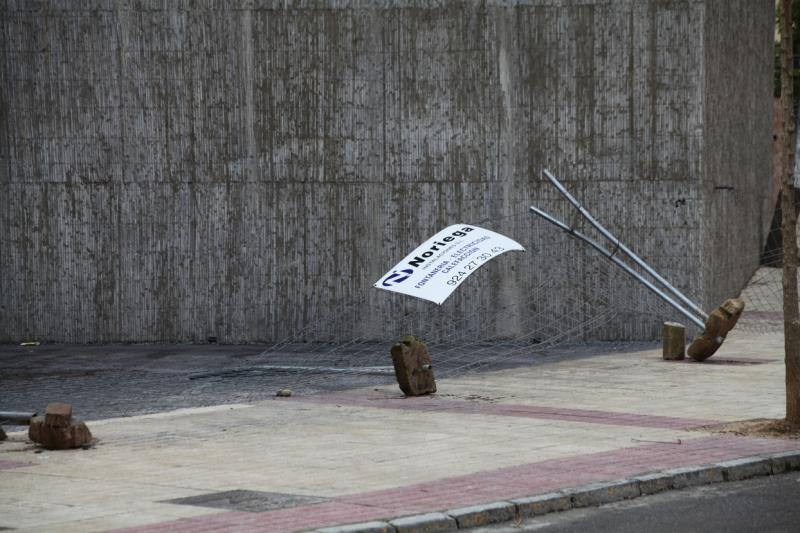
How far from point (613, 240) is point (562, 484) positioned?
13.9 m

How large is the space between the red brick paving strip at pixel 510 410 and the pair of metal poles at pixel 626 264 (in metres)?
7.66

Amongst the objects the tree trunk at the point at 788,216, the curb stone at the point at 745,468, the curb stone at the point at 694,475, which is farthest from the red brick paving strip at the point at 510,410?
the curb stone at the point at 694,475

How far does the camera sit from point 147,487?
10961 mm

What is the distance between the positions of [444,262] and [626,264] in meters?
6.39

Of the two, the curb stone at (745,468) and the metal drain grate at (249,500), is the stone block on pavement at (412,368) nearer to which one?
the curb stone at (745,468)

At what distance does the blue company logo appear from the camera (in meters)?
18.8

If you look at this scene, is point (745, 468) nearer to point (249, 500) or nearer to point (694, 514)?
point (694, 514)

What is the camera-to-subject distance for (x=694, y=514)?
396 inches

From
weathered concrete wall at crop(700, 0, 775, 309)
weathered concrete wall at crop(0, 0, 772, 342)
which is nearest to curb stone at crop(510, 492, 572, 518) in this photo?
weathered concrete wall at crop(0, 0, 772, 342)

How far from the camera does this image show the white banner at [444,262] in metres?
18.6

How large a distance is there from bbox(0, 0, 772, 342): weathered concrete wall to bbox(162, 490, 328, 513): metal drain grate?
1497 cm

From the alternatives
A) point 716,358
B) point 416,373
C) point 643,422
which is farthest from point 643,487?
point 716,358

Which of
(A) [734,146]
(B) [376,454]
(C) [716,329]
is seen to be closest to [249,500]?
(B) [376,454]

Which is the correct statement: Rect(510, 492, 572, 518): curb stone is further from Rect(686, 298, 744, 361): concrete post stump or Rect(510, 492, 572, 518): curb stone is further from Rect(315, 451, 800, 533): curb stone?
Rect(686, 298, 744, 361): concrete post stump
